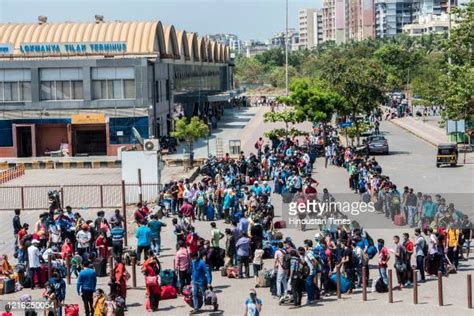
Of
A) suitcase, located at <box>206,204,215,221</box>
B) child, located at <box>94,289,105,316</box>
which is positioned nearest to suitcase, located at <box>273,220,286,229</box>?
suitcase, located at <box>206,204,215,221</box>

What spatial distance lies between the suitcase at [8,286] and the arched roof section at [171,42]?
45782 mm

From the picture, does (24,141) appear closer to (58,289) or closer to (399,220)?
(399,220)

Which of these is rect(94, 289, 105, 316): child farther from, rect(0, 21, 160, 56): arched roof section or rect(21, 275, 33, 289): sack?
rect(0, 21, 160, 56): arched roof section

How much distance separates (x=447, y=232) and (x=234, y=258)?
506 cm

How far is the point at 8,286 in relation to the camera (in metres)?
21.1

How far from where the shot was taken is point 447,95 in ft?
163

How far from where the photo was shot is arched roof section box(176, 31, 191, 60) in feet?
253

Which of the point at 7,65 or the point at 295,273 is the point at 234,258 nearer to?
the point at 295,273

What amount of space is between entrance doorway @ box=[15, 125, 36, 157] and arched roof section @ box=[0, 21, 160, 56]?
6.68 m

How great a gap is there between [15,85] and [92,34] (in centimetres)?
829

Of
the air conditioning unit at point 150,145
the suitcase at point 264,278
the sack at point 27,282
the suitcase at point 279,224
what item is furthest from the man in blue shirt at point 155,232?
the air conditioning unit at point 150,145

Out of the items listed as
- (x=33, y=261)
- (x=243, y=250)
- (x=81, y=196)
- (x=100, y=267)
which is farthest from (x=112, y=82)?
(x=243, y=250)

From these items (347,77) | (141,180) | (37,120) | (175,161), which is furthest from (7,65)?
(141,180)

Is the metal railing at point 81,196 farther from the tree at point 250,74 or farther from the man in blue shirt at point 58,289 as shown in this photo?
the tree at point 250,74
